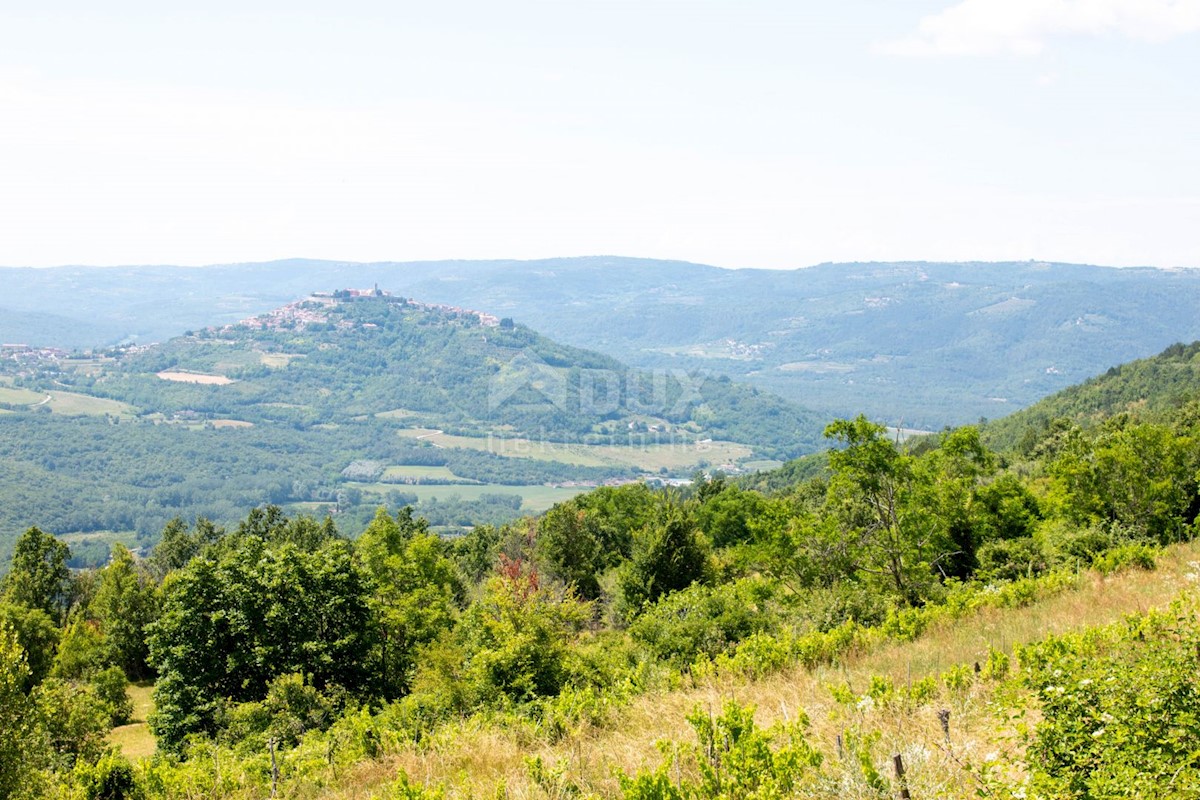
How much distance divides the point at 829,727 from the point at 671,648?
11.2 metres

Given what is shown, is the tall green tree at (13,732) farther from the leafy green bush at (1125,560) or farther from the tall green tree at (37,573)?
the tall green tree at (37,573)

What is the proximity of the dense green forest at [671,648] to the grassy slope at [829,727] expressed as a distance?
140 millimetres

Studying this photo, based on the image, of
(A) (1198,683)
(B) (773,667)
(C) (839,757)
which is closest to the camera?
(A) (1198,683)

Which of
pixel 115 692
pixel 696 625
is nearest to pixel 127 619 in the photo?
pixel 115 692

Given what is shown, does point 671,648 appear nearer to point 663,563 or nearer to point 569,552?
point 663,563

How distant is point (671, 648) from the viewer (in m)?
18.2

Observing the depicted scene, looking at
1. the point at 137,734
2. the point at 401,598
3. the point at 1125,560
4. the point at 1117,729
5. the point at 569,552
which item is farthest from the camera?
the point at 569,552

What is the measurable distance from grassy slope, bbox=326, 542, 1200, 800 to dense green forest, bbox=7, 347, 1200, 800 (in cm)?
14

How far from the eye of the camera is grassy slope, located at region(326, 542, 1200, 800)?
245 inches

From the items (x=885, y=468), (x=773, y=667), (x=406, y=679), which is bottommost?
(x=406, y=679)

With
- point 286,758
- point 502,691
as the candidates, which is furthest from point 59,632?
point 286,758

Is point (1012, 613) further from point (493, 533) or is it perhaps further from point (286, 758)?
point (493, 533)

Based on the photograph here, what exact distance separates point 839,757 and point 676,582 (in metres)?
24.8

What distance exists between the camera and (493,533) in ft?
217
